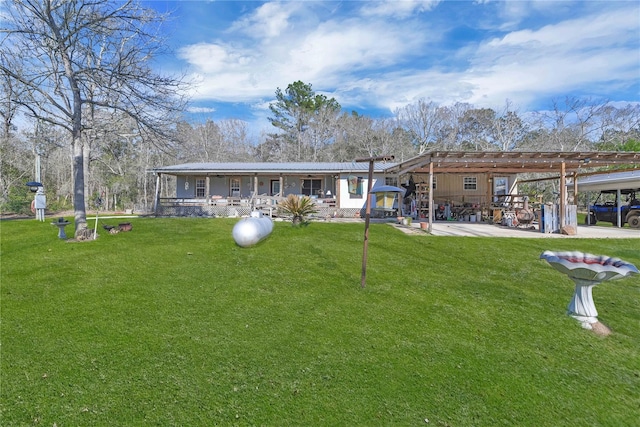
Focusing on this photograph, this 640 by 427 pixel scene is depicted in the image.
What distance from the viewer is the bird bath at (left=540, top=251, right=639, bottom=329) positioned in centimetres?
379

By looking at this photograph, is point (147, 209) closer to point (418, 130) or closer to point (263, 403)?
point (263, 403)

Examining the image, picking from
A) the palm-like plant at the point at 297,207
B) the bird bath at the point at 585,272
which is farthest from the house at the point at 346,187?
the bird bath at the point at 585,272

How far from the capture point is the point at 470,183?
19.7 metres

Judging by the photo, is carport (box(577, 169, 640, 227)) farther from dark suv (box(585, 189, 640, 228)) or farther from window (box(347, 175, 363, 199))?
window (box(347, 175, 363, 199))

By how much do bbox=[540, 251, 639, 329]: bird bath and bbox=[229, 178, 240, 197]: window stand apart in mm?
18272

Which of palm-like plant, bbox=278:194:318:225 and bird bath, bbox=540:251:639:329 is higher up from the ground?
palm-like plant, bbox=278:194:318:225

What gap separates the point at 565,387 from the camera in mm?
2973

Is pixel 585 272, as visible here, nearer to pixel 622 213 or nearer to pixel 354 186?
pixel 354 186

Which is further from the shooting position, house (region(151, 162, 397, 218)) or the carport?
house (region(151, 162, 397, 218))

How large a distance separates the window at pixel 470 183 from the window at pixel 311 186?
882 centimetres

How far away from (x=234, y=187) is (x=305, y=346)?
59.3 feet

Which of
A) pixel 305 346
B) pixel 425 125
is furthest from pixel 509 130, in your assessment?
pixel 305 346

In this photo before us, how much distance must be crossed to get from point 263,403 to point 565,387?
9.02 feet

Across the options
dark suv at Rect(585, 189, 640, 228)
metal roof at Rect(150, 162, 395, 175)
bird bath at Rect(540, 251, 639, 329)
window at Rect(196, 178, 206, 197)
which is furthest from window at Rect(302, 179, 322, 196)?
bird bath at Rect(540, 251, 639, 329)
